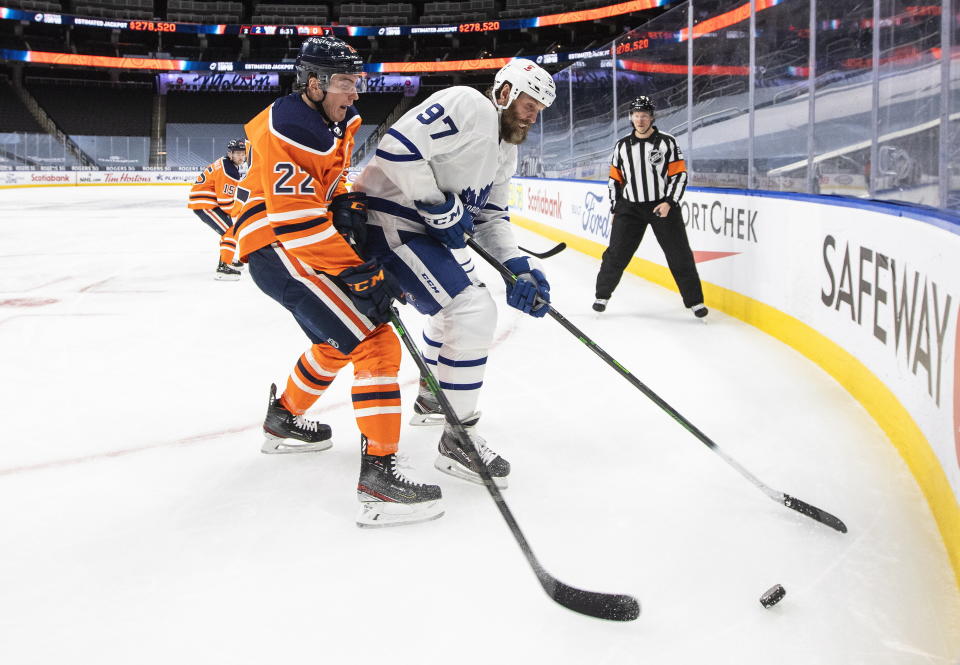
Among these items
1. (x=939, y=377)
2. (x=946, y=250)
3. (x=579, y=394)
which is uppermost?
(x=946, y=250)

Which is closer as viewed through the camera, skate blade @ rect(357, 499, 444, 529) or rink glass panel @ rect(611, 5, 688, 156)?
skate blade @ rect(357, 499, 444, 529)

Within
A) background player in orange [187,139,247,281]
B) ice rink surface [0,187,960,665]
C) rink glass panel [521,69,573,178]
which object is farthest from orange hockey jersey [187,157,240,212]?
rink glass panel [521,69,573,178]

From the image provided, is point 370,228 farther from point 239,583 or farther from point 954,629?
point 954,629

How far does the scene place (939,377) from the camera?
6.25 ft

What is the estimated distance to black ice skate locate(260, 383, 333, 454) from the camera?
2.49 m

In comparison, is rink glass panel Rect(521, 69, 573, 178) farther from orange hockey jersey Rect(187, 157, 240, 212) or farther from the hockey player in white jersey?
the hockey player in white jersey

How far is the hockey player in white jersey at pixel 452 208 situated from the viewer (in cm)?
202

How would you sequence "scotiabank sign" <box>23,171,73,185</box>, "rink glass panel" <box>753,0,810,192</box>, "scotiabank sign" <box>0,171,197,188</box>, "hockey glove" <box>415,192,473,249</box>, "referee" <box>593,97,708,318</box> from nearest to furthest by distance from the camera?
"hockey glove" <box>415,192,473,249</box> → "rink glass panel" <box>753,0,810,192</box> → "referee" <box>593,97,708,318</box> → "scotiabank sign" <box>0,171,197,188</box> → "scotiabank sign" <box>23,171,73,185</box>

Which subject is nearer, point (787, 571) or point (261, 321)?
point (787, 571)

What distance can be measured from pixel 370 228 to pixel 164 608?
1118mm

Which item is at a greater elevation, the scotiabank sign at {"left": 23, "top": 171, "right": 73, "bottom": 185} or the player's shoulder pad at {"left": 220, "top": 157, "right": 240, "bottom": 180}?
the scotiabank sign at {"left": 23, "top": 171, "right": 73, "bottom": 185}

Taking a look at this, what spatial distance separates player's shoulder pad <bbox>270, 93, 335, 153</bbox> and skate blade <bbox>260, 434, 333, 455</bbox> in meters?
0.98

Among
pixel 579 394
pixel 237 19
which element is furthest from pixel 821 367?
pixel 237 19

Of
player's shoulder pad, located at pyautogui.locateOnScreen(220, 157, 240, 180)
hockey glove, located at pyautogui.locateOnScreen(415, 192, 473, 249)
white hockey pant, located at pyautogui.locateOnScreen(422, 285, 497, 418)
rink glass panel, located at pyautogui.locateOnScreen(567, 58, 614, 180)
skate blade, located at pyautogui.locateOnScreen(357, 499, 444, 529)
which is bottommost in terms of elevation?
skate blade, located at pyautogui.locateOnScreen(357, 499, 444, 529)
